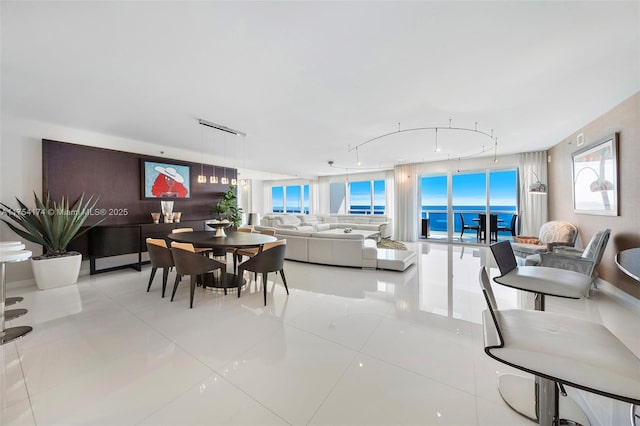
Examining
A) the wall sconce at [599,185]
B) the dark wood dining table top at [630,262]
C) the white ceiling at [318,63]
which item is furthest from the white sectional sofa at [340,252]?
the wall sconce at [599,185]

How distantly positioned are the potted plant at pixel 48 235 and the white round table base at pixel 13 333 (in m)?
1.54

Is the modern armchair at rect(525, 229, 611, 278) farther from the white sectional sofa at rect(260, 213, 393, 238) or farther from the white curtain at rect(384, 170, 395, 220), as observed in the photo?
the white curtain at rect(384, 170, 395, 220)

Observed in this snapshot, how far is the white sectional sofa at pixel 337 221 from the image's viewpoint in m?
7.92

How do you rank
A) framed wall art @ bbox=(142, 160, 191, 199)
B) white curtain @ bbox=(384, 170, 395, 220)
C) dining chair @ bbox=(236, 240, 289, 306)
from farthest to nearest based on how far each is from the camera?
white curtain @ bbox=(384, 170, 395, 220) < framed wall art @ bbox=(142, 160, 191, 199) < dining chair @ bbox=(236, 240, 289, 306)

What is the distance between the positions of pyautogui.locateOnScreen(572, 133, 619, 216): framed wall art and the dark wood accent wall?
791 centimetres

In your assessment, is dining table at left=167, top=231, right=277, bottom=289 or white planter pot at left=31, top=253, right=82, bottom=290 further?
white planter pot at left=31, top=253, right=82, bottom=290

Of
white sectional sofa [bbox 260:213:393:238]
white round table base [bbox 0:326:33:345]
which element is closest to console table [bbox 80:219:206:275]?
white round table base [bbox 0:326:33:345]

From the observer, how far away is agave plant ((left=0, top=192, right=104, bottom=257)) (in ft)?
11.6

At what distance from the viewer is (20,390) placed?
1.59 metres

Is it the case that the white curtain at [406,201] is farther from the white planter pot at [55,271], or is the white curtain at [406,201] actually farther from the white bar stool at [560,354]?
the white planter pot at [55,271]

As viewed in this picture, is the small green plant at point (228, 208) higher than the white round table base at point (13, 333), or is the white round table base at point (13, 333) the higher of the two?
the small green plant at point (228, 208)

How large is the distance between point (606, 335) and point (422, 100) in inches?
114

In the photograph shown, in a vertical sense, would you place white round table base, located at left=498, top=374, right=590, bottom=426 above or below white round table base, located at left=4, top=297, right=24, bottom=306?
below

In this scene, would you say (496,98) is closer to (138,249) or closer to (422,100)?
(422,100)
